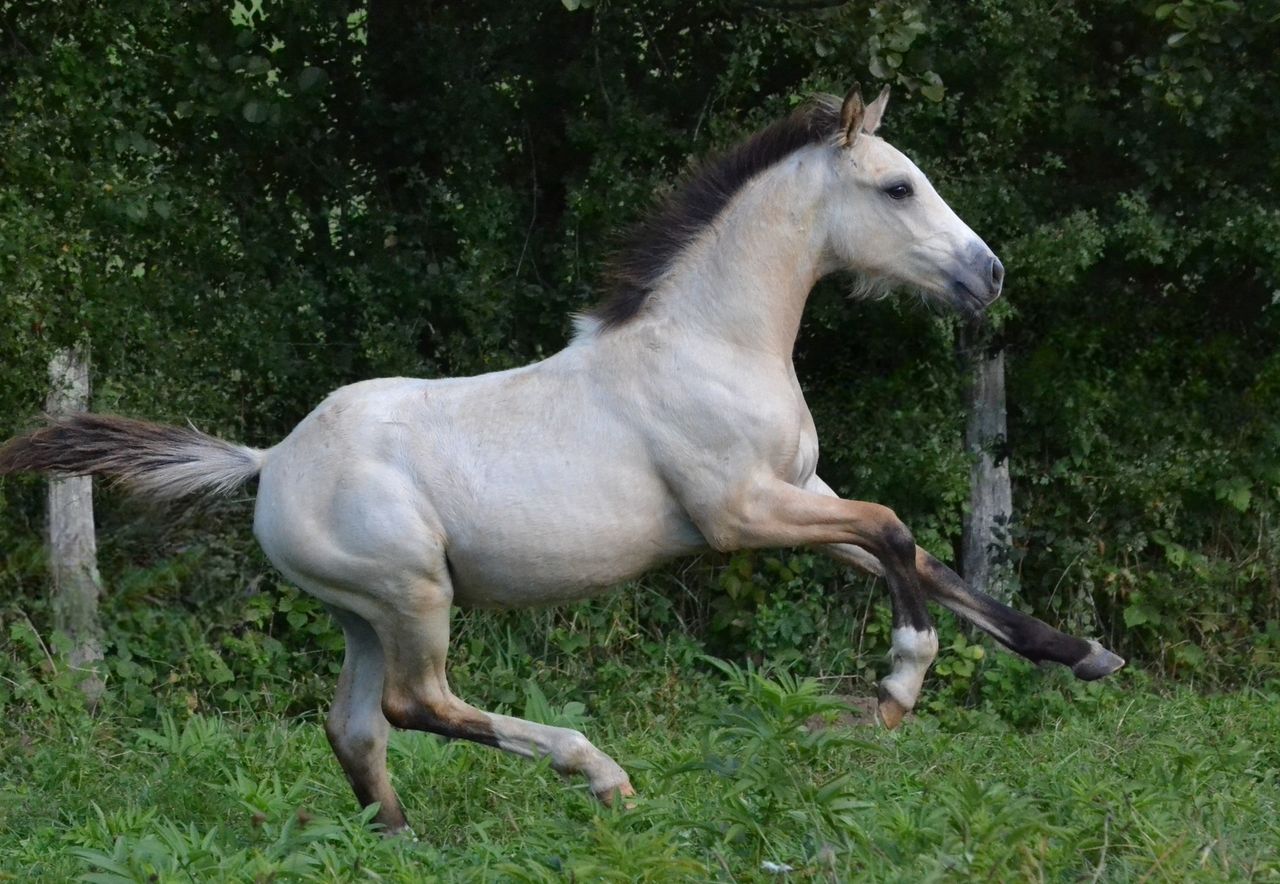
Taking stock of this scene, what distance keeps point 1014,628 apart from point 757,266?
55.5 inches

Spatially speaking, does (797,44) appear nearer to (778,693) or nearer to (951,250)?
(951,250)

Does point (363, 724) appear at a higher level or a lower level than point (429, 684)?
lower

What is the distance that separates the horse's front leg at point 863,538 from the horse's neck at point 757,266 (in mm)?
530

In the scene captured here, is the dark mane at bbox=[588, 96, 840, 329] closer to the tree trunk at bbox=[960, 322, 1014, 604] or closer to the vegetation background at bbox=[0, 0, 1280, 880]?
the vegetation background at bbox=[0, 0, 1280, 880]

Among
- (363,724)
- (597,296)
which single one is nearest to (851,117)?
(363,724)

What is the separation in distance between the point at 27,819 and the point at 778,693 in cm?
277

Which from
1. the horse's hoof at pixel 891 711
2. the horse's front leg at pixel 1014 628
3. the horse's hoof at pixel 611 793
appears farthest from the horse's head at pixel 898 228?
the horse's hoof at pixel 611 793

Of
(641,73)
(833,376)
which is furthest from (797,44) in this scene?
(833,376)

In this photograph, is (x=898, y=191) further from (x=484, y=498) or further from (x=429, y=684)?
(x=429, y=684)

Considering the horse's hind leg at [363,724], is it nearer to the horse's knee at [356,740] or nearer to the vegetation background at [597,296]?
the horse's knee at [356,740]

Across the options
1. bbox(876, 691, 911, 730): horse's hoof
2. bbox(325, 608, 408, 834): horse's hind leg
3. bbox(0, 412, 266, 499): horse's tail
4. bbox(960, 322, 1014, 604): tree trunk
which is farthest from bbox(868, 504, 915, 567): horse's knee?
bbox(960, 322, 1014, 604): tree trunk

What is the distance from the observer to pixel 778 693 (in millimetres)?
4086

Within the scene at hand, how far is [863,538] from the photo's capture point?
192 inches

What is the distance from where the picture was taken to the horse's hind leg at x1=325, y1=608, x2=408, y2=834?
5.08 meters
